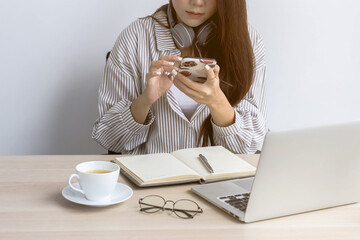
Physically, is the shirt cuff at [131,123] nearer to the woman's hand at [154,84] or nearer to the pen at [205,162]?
the woman's hand at [154,84]

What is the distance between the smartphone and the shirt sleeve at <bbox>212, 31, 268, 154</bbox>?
0.20 meters

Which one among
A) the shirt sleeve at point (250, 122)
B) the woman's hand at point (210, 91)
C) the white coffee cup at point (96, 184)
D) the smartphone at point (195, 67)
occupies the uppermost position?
the smartphone at point (195, 67)

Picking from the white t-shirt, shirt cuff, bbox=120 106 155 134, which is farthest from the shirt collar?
shirt cuff, bbox=120 106 155 134

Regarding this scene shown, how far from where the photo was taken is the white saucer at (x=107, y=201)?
1.02 meters

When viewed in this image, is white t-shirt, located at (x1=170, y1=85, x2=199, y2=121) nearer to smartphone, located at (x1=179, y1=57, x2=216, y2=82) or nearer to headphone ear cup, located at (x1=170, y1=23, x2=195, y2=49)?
headphone ear cup, located at (x1=170, y1=23, x2=195, y2=49)

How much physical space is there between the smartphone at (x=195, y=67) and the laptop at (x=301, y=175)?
42cm

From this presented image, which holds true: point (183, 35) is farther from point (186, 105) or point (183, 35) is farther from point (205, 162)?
point (205, 162)

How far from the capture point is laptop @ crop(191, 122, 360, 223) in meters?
0.95

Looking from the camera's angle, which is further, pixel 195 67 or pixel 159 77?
pixel 159 77

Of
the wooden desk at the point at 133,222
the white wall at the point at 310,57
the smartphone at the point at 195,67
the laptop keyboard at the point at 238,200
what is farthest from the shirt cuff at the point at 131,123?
the white wall at the point at 310,57

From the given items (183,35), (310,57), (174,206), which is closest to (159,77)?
(183,35)

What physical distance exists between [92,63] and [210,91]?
83cm

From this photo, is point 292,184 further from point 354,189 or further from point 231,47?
point 231,47

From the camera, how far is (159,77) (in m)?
1.54
